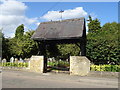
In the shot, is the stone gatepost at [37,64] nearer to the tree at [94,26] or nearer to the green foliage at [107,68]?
the green foliage at [107,68]

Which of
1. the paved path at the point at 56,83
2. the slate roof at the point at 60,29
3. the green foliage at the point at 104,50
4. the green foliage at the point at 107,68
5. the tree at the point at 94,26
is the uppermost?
the tree at the point at 94,26

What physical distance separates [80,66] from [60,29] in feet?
16.8

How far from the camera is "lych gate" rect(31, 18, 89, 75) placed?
603 inches

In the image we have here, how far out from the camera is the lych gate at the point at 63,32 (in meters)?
15.3

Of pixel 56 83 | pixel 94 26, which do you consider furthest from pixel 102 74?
pixel 94 26

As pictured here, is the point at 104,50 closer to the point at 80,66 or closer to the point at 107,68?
the point at 107,68

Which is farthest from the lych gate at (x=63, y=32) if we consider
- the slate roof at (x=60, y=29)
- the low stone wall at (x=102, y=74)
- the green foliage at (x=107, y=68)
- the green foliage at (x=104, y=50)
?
the green foliage at (x=104, y=50)

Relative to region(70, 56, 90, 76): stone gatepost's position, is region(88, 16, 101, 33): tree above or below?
above

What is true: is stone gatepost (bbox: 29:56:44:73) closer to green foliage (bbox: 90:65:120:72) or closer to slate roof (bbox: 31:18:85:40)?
slate roof (bbox: 31:18:85:40)

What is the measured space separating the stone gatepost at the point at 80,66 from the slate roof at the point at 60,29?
8.32ft

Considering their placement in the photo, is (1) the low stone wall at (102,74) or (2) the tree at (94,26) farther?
(2) the tree at (94,26)

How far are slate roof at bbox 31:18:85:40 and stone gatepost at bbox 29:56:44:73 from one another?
8.21ft

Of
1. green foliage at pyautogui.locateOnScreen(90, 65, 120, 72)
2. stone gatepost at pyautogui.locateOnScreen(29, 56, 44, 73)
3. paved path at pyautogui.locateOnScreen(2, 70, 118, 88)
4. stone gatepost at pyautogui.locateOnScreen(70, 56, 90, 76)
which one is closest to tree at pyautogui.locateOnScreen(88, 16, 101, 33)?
green foliage at pyautogui.locateOnScreen(90, 65, 120, 72)

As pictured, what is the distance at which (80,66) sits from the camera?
14.9 m
